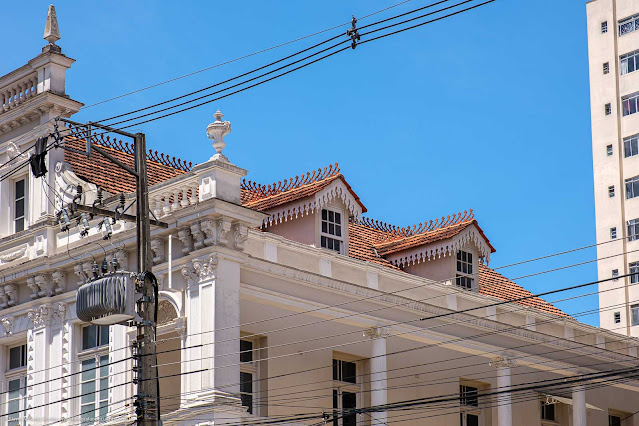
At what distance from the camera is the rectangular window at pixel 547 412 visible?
41438 millimetres

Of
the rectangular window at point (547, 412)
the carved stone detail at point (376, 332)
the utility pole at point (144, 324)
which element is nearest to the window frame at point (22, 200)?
the carved stone detail at point (376, 332)

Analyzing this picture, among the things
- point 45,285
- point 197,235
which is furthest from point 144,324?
point 45,285

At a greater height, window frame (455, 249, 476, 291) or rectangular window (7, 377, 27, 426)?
window frame (455, 249, 476, 291)

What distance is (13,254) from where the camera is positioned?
32969mm

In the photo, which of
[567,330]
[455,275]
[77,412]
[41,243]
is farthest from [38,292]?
[567,330]

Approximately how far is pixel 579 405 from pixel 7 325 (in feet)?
51.0

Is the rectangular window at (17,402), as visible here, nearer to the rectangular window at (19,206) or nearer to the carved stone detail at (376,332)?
the rectangular window at (19,206)

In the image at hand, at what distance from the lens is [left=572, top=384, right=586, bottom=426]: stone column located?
121 feet

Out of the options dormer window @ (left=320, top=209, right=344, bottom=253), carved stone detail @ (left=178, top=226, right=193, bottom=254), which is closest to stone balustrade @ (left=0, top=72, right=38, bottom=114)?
carved stone detail @ (left=178, top=226, right=193, bottom=254)

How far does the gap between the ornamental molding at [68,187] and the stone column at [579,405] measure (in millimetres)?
14307

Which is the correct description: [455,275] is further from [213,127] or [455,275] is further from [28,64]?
[28,64]

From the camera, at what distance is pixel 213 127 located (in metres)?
29.0

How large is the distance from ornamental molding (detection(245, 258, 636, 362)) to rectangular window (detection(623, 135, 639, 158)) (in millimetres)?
30631

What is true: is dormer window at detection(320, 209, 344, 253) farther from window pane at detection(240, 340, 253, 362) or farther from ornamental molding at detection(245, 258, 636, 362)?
window pane at detection(240, 340, 253, 362)
